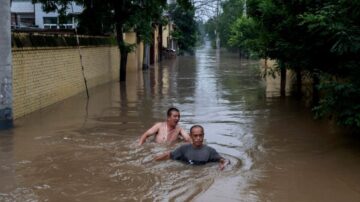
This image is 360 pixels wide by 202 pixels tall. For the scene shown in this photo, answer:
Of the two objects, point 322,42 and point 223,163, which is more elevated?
point 322,42

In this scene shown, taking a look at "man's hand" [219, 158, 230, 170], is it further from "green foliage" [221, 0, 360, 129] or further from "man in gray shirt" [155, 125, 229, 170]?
"green foliage" [221, 0, 360, 129]

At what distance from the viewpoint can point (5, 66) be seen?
11609mm

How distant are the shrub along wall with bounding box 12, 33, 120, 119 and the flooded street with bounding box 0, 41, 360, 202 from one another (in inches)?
18.5

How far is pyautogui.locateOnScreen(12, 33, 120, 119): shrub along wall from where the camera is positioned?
13.5 metres

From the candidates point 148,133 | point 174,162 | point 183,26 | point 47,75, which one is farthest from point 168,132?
point 183,26

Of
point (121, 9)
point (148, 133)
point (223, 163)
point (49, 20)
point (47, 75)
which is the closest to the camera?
point (223, 163)

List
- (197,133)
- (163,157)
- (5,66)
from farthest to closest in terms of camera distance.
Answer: (5,66) → (163,157) → (197,133)

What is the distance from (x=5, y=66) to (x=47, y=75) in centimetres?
422

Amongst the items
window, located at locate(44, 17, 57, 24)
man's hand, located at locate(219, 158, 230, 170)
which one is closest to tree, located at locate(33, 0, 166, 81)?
man's hand, located at locate(219, 158, 230, 170)

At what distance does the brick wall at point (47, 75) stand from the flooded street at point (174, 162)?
0.42 metres

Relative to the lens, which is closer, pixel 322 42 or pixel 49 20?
pixel 322 42

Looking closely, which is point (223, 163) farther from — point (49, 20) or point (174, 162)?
point (49, 20)

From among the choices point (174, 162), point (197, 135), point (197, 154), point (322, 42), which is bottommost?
point (174, 162)

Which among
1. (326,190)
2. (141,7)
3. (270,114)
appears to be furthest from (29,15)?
(326,190)
